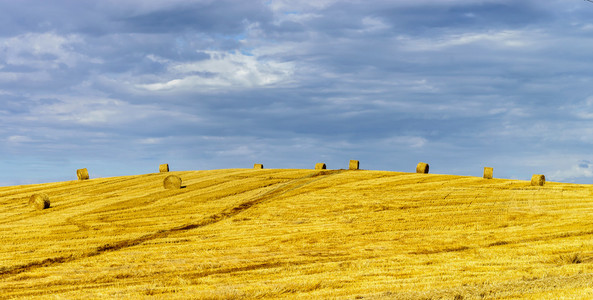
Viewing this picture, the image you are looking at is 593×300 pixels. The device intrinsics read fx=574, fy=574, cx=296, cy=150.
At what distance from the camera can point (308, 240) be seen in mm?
16844

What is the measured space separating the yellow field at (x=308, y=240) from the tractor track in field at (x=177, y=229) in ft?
0.17

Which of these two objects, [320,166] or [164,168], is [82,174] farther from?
[320,166]

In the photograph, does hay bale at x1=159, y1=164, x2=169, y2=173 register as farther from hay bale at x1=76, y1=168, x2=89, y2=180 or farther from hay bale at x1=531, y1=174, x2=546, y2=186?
hay bale at x1=531, y1=174, x2=546, y2=186

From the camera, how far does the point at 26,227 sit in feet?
68.6

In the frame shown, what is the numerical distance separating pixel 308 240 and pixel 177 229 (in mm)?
5134

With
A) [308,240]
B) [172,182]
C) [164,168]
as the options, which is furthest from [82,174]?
[308,240]

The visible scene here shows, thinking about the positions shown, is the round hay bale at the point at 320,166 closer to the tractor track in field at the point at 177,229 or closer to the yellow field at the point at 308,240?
the tractor track in field at the point at 177,229

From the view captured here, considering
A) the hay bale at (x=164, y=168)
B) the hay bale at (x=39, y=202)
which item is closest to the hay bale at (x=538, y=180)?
the hay bale at (x=39, y=202)

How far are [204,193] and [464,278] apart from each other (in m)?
17.2

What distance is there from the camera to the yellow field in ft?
37.7

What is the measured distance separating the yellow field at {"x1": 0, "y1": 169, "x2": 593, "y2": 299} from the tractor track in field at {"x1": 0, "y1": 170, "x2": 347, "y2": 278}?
0.05 m

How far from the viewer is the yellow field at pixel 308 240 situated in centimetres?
1148

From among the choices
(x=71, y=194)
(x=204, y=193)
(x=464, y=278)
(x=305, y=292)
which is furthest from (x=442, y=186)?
(x=71, y=194)

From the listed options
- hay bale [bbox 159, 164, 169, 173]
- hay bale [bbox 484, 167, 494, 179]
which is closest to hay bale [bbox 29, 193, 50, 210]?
hay bale [bbox 159, 164, 169, 173]
